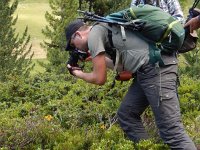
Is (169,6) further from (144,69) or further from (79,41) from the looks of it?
(79,41)

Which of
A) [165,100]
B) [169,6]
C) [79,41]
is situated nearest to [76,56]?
[79,41]

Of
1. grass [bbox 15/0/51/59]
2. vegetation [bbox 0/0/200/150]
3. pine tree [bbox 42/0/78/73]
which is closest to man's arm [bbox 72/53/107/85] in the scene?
vegetation [bbox 0/0/200/150]

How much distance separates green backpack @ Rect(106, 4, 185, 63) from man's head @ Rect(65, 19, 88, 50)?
354mm

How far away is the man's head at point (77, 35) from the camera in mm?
4512

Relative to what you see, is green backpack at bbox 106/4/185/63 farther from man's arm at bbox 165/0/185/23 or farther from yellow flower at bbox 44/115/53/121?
yellow flower at bbox 44/115/53/121

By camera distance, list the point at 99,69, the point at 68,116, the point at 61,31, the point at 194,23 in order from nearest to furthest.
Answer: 1. the point at 99,69
2. the point at 194,23
3. the point at 68,116
4. the point at 61,31

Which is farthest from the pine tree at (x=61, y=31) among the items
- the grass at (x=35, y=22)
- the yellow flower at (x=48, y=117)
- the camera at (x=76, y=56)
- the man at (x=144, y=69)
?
the man at (x=144, y=69)

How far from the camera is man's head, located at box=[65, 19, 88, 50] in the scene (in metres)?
4.51

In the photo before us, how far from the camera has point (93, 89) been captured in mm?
7188

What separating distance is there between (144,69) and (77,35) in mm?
755

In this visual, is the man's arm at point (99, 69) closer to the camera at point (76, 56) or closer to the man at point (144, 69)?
the man at point (144, 69)

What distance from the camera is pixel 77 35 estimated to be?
Result: 456 cm

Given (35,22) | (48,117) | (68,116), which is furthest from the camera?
(35,22)

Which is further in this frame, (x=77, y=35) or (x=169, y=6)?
(x=169, y=6)
